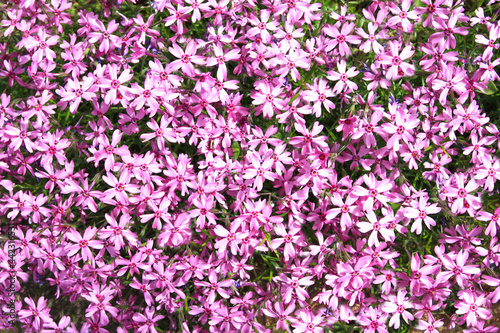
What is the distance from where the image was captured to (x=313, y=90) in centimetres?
325

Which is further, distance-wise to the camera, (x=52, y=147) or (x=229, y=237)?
(x=52, y=147)

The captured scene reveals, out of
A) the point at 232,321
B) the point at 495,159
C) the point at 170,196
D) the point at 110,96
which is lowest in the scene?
the point at 232,321

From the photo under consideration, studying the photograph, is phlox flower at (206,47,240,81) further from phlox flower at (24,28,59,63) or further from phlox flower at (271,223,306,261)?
phlox flower at (24,28,59,63)

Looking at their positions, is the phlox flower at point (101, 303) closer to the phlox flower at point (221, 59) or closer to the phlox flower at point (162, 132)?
the phlox flower at point (162, 132)

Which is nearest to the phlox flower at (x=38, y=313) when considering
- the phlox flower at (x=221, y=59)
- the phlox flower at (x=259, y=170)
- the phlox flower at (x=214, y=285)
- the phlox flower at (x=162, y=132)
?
the phlox flower at (x=214, y=285)

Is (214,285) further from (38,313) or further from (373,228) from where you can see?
(38,313)

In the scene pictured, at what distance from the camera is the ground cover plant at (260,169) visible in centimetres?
314

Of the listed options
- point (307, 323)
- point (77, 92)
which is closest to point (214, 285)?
point (307, 323)

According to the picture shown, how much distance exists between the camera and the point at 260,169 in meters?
3.09

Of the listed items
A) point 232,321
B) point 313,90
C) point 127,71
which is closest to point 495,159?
point 313,90

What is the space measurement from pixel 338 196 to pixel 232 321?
1322 mm

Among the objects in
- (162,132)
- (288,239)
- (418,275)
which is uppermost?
(162,132)

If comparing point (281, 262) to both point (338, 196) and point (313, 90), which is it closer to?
point (338, 196)

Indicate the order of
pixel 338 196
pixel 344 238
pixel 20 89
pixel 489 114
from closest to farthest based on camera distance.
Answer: pixel 338 196
pixel 344 238
pixel 489 114
pixel 20 89
